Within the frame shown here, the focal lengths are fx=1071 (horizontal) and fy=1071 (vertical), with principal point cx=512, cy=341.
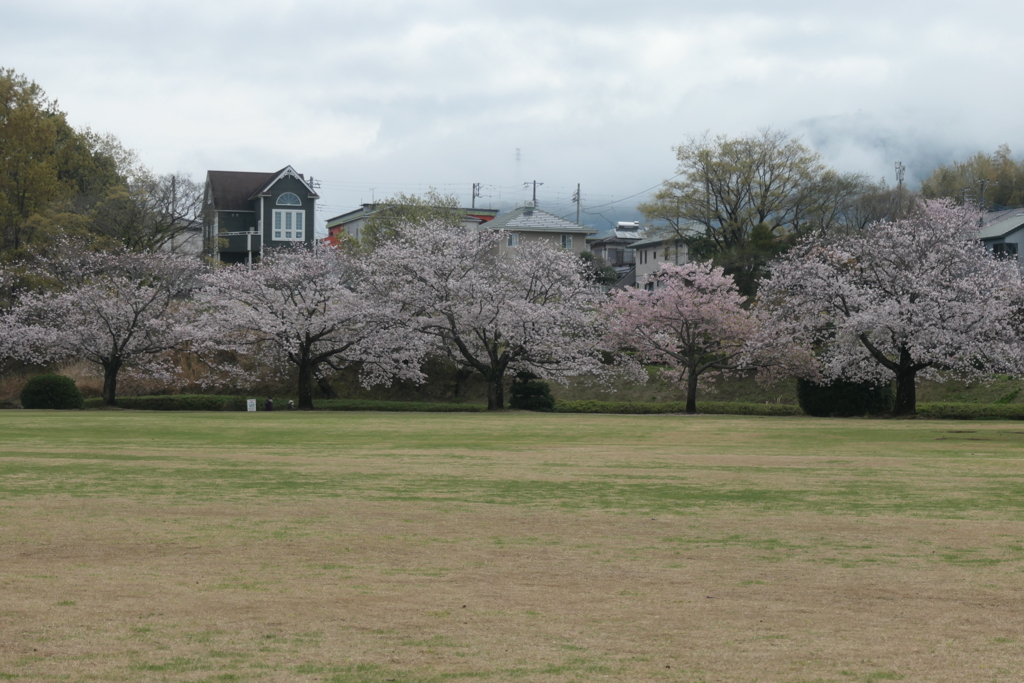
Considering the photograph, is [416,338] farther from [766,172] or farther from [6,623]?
[6,623]

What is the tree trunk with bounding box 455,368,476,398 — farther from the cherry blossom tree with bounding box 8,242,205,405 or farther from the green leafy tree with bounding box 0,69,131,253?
the green leafy tree with bounding box 0,69,131,253

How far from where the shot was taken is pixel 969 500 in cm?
1448

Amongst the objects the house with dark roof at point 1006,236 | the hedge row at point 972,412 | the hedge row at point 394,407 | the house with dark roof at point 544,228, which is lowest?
the hedge row at point 394,407

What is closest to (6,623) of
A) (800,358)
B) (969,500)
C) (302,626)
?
(302,626)

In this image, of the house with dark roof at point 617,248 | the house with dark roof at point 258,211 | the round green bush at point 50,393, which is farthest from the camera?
the house with dark roof at point 617,248

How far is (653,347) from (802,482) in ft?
114

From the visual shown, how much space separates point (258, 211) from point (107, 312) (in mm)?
30332

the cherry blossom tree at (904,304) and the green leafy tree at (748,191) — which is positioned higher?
the green leafy tree at (748,191)

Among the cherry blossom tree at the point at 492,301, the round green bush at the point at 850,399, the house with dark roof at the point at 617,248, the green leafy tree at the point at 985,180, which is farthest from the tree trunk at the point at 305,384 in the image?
the house with dark roof at the point at 617,248

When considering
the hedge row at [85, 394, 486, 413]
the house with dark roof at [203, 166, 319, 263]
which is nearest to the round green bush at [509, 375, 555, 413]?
the hedge row at [85, 394, 486, 413]

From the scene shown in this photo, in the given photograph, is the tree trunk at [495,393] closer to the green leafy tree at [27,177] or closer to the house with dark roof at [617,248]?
the green leafy tree at [27,177]

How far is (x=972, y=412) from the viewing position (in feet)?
143

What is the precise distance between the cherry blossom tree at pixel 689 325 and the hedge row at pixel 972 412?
26.4 feet

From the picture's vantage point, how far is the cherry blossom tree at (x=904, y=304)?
1585 inches
